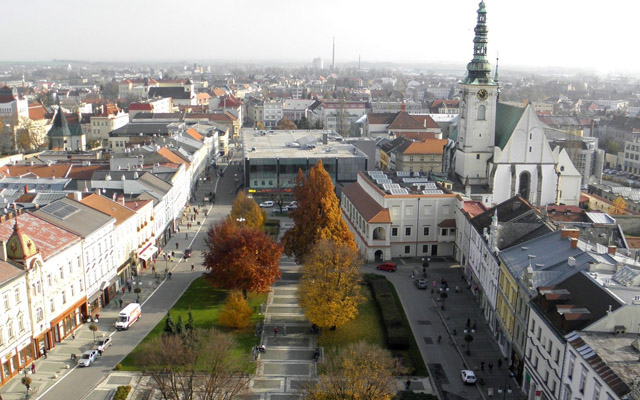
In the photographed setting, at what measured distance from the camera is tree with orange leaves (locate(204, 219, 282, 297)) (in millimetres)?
50219

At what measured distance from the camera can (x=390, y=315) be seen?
49.2 metres

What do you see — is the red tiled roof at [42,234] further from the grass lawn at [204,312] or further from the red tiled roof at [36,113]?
the red tiled roof at [36,113]

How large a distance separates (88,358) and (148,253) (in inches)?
840

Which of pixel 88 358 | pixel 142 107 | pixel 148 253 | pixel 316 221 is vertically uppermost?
pixel 142 107

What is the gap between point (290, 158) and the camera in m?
93.8

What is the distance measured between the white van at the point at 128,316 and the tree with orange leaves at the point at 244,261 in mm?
6608

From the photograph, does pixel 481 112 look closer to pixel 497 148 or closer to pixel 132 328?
pixel 497 148

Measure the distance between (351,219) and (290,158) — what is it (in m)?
22.0

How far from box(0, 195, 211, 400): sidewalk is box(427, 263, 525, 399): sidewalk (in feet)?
84.5

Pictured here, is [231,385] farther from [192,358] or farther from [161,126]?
[161,126]

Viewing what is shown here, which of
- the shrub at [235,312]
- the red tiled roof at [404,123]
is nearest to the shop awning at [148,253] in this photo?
the shrub at [235,312]

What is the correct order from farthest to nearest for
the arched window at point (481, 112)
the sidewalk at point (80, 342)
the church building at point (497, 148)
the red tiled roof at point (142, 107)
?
1. the red tiled roof at point (142, 107)
2. the arched window at point (481, 112)
3. the church building at point (497, 148)
4. the sidewalk at point (80, 342)

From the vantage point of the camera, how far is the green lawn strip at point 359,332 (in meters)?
45.6

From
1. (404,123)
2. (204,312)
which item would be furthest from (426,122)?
(204,312)
